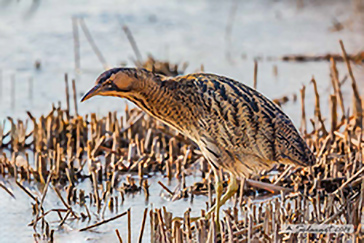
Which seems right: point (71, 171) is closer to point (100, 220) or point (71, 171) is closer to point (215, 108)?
point (100, 220)

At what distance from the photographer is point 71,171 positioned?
4.86 m

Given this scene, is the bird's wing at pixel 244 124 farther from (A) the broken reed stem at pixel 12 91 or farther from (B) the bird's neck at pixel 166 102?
(A) the broken reed stem at pixel 12 91

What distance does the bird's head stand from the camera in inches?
153

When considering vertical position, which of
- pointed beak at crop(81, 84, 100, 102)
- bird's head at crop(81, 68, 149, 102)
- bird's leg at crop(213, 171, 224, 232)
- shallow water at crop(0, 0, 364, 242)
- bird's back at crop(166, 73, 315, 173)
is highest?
shallow water at crop(0, 0, 364, 242)

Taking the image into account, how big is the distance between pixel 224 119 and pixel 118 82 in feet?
2.00

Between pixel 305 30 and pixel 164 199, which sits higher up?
pixel 305 30

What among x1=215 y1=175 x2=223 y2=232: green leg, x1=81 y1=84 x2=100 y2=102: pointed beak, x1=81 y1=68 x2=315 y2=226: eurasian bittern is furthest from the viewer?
x1=81 y1=68 x2=315 y2=226: eurasian bittern

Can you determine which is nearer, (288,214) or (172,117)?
(288,214)

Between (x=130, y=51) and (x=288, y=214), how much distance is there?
5.30 meters

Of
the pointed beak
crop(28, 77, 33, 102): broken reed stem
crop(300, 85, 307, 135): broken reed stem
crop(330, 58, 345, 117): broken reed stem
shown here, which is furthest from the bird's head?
crop(28, 77, 33, 102): broken reed stem

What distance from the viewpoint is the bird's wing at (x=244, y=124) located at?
4.13 metres

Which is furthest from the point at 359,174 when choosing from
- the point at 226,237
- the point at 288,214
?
the point at 226,237

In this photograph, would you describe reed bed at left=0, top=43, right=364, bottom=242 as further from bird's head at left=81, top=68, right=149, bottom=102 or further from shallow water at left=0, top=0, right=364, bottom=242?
shallow water at left=0, top=0, right=364, bottom=242

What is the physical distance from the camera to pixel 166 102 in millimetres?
4164
